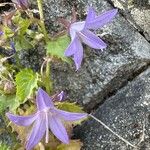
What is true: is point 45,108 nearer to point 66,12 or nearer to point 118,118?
point 118,118

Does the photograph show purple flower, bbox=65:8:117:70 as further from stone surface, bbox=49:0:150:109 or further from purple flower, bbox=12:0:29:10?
stone surface, bbox=49:0:150:109

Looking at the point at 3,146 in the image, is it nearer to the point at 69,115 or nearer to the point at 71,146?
the point at 71,146

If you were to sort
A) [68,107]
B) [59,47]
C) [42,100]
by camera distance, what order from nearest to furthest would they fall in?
1. [42,100]
2. [59,47]
3. [68,107]

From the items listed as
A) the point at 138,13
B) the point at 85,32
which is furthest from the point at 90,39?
the point at 138,13

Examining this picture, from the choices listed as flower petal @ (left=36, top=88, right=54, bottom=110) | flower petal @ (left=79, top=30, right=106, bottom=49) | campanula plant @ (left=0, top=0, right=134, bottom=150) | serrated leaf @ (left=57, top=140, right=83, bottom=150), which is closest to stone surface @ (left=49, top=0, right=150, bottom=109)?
campanula plant @ (left=0, top=0, right=134, bottom=150)

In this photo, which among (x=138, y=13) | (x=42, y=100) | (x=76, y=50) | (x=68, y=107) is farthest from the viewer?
(x=138, y=13)

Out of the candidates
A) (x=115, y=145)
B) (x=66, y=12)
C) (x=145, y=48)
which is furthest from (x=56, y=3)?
(x=115, y=145)

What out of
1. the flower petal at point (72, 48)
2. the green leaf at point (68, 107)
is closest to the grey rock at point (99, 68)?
the green leaf at point (68, 107)
